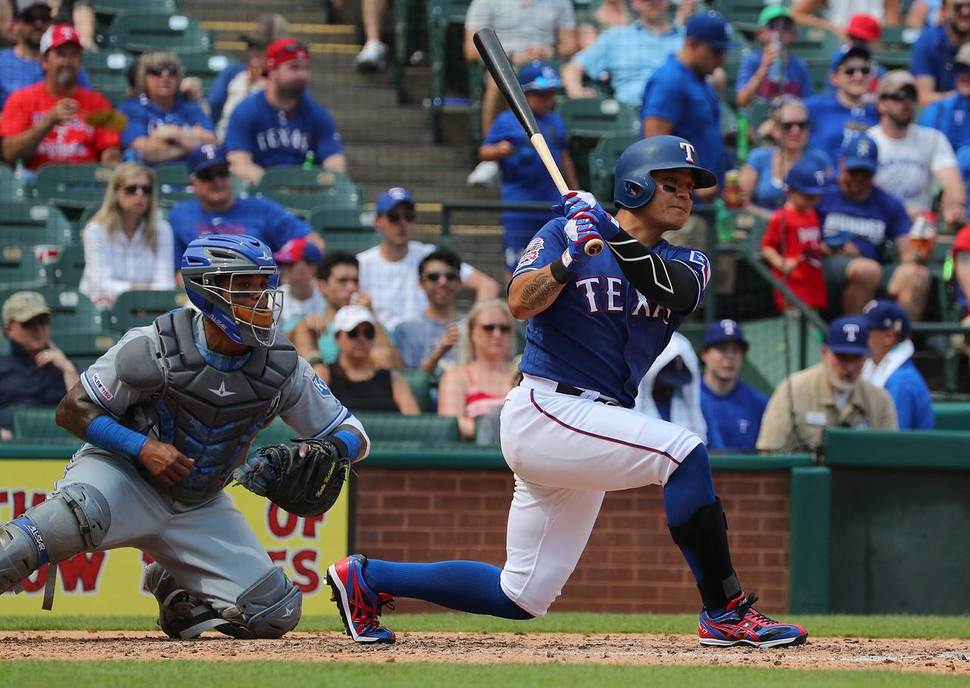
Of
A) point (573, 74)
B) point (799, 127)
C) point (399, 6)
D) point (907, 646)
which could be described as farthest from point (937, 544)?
point (399, 6)

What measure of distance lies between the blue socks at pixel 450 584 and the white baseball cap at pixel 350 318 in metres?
3.03

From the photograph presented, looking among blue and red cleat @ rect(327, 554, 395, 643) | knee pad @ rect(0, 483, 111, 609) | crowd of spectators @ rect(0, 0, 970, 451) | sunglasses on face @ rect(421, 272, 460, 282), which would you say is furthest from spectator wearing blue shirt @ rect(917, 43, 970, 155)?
knee pad @ rect(0, 483, 111, 609)

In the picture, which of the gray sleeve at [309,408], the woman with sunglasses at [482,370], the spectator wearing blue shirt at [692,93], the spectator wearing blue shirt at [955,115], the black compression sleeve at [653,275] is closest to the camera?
the black compression sleeve at [653,275]

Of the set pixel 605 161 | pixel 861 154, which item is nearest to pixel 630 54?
pixel 605 161

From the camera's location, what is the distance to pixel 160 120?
32.9ft

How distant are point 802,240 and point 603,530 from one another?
2.67m

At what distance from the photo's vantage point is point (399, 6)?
12.5m

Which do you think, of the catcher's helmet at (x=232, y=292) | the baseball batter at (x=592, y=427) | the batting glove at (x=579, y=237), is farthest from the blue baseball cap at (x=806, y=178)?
the batting glove at (x=579, y=237)

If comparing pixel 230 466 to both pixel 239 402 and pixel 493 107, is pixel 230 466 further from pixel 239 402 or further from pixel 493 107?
pixel 493 107

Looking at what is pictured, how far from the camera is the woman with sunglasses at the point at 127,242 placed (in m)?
8.78

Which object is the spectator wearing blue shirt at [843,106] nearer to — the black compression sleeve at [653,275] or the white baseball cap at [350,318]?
the white baseball cap at [350,318]

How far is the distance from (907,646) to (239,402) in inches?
94.9

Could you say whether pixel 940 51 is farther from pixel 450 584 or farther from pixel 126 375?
pixel 126 375

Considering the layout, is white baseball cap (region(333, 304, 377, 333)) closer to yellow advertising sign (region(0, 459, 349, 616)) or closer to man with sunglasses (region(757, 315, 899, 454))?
yellow advertising sign (region(0, 459, 349, 616))
